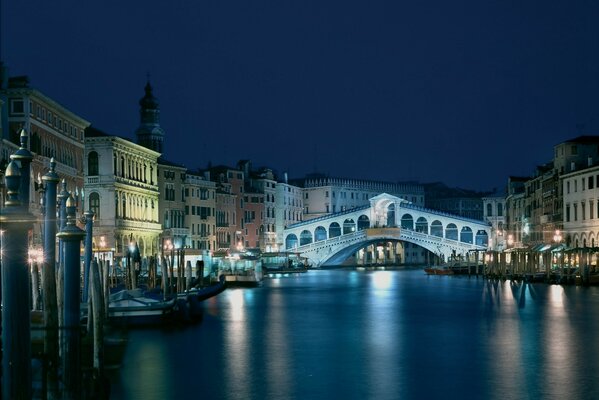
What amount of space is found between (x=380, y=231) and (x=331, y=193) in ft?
60.0

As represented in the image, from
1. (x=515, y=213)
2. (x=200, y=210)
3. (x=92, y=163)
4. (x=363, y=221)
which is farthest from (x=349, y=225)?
(x=92, y=163)

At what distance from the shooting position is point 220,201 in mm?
63594

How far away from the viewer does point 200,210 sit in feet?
193

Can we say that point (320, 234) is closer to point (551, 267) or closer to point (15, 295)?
point (551, 267)

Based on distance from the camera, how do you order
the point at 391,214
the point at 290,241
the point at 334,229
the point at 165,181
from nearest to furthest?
the point at 165,181 < the point at 391,214 < the point at 290,241 < the point at 334,229

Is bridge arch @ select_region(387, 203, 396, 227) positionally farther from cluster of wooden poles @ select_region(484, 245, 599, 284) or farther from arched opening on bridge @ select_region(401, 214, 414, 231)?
cluster of wooden poles @ select_region(484, 245, 599, 284)

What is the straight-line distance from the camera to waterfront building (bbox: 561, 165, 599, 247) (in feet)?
138

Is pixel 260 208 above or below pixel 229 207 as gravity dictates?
above

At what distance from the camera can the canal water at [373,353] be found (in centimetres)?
1271

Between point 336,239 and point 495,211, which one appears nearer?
point 336,239

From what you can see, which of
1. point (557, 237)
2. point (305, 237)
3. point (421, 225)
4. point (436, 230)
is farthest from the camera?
point (436, 230)

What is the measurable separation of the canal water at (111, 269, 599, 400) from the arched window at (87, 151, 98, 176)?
16097mm

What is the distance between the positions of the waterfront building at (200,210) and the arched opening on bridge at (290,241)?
1496cm

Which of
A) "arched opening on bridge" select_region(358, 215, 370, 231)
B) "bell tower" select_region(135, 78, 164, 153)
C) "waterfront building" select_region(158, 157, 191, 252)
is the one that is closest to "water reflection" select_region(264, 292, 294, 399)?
"waterfront building" select_region(158, 157, 191, 252)
